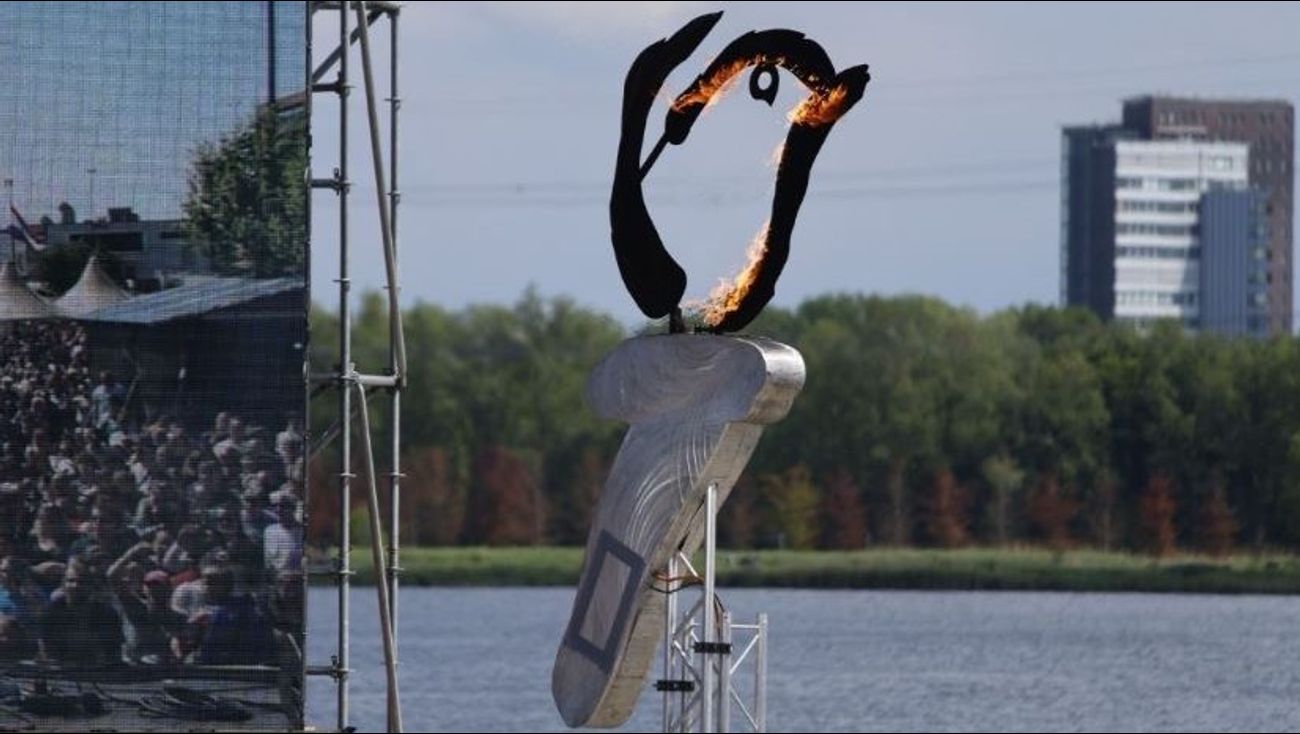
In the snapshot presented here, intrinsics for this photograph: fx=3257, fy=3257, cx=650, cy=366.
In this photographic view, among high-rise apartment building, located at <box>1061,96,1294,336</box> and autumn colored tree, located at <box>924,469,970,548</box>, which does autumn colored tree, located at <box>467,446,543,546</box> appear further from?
high-rise apartment building, located at <box>1061,96,1294,336</box>

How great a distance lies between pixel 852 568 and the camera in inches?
2771

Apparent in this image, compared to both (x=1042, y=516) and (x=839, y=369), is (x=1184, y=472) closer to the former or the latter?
(x=1042, y=516)

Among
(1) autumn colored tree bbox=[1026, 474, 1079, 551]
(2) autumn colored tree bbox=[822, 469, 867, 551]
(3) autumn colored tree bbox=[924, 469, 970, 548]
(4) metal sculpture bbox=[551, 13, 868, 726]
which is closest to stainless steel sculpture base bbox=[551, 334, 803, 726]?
(4) metal sculpture bbox=[551, 13, 868, 726]

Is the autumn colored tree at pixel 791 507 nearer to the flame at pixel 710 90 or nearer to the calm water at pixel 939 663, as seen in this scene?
the calm water at pixel 939 663

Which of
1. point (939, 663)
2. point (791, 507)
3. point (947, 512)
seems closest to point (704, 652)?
point (939, 663)

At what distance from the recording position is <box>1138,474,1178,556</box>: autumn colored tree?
51356mm

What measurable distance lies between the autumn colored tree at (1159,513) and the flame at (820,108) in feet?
113

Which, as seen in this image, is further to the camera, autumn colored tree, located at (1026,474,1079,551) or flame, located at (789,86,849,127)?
autumn colored tree, located at (1026,474,1079,551)

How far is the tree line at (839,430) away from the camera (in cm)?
6194

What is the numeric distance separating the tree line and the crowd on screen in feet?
123

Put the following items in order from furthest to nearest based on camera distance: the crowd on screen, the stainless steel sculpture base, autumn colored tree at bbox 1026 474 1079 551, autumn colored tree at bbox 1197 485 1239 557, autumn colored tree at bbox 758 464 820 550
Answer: autumn colored tree at bbox 758 464 820 550 < autumn colored tree at bbox 1026 474 1079 551 < autumn colored tree at bbox 1197 485 1239 557 < the crowd on screen < the stainless steel sculpture base

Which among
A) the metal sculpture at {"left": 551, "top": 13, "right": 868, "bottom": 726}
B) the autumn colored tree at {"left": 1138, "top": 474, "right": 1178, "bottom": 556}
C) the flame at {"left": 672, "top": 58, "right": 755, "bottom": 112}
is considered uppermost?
the flame at {"left": 672, "top": 58, "right": 755, "bottom": 112}

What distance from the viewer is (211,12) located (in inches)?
768

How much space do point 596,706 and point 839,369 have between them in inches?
2156
